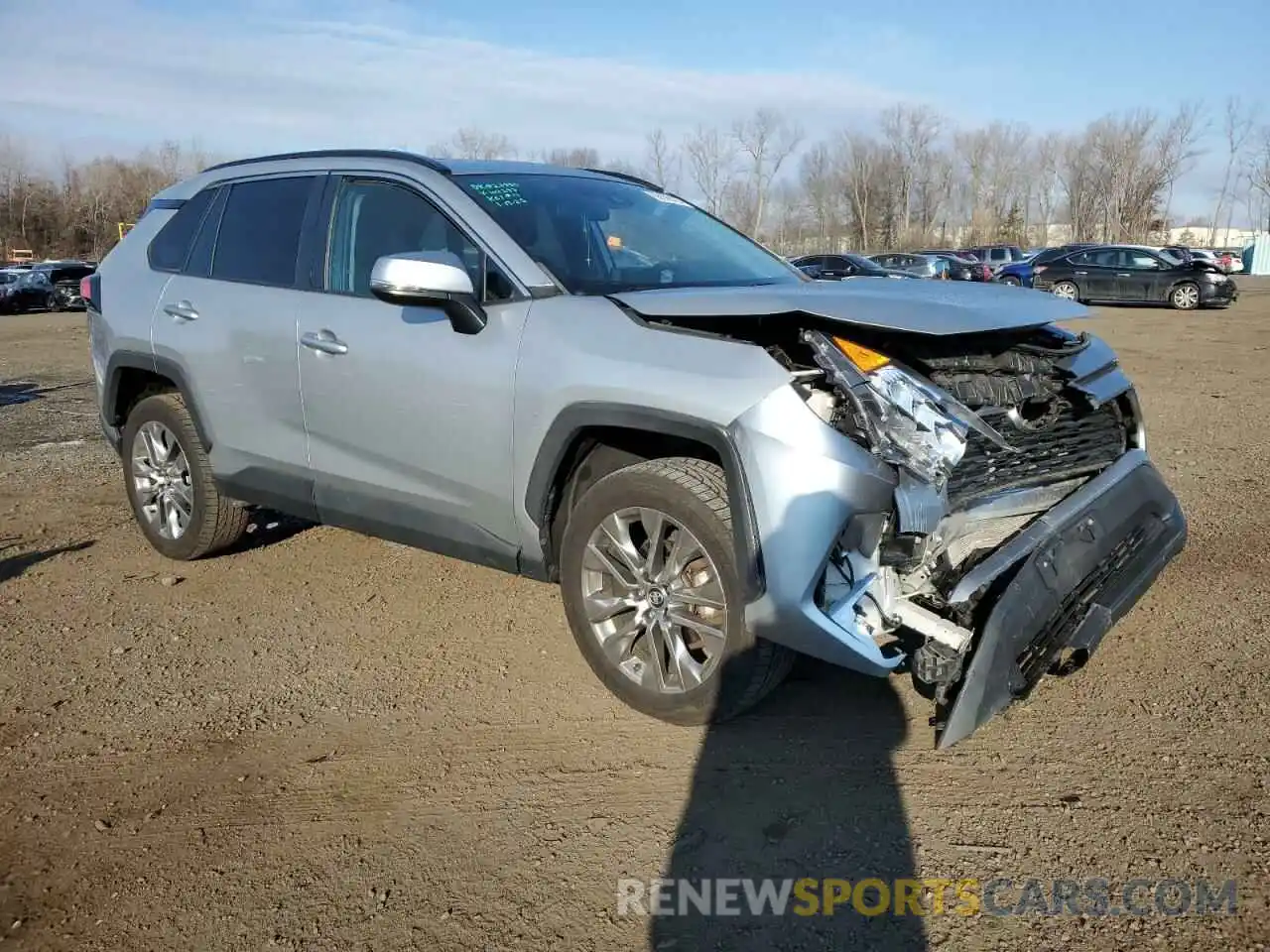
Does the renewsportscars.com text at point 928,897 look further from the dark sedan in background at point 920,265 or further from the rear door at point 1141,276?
the dark sedan in background at point 920,265

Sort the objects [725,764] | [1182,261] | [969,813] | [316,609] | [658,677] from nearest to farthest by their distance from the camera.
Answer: [969,813] < [725,764] < [658,677] < [316,609] < [1182,261]

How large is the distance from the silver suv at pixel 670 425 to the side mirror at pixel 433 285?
0.5 inches

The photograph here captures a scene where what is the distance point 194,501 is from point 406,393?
1825 millimetres

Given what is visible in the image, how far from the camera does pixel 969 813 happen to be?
2912 mm

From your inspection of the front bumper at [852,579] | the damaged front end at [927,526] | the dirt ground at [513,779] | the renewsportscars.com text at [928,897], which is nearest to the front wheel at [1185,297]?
the dirt ground at [513,779]

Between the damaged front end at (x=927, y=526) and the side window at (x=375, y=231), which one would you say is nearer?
the damaged front end at (x=927, y=526)

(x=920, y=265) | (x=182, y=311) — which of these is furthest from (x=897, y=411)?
(x=920, y=265)

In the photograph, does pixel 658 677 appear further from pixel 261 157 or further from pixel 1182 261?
pixel 1182 261

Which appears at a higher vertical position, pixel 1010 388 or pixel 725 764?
pixel 1010 388

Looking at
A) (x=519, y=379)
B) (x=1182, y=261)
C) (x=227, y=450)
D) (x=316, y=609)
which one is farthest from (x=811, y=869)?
(x=1182, y=261)

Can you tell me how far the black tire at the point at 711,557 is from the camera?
313 centimetres

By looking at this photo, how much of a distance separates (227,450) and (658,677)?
251cm

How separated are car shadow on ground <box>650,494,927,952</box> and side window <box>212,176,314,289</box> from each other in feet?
8.95

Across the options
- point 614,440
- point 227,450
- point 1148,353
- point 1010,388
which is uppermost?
point 1010,388
